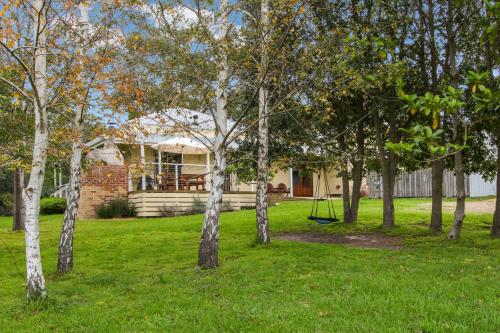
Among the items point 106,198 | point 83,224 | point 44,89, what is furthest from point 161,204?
point 44,89

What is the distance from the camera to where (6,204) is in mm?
26547

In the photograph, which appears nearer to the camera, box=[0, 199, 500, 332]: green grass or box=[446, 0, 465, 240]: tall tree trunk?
box=[0, 199, 500, 332]: green grass

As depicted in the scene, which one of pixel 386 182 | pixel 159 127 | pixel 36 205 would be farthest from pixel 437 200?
pixel 36 205

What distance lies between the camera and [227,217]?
1802cm

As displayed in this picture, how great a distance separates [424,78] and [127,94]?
24.8 feet

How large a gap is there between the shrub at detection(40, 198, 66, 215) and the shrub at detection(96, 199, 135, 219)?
4768 millimetres

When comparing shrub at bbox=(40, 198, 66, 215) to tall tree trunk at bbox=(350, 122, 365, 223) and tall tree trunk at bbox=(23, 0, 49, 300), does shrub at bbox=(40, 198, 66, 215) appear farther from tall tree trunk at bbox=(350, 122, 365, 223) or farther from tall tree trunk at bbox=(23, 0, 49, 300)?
tall tree trunk at bbox=(23, 0, 49, 300)

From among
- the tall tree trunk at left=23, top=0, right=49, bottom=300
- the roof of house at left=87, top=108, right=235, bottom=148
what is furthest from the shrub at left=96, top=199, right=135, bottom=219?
the tall tree trunk at left=23, top=0, right=49, bottom=300

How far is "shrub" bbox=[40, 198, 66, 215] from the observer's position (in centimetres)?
2467

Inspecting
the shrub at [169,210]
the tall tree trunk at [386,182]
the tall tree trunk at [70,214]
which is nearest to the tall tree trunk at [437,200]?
the tall tree trunk at [386,182]

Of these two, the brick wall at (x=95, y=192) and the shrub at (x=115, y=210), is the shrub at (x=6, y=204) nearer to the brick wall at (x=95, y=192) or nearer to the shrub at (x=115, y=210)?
the brick wall at (x=95, y=192)

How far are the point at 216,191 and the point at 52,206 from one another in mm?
18660

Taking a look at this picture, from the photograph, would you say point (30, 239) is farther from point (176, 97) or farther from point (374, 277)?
point (374, 277)

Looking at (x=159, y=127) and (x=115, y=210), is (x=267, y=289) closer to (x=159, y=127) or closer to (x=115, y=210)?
(x=159, y=127)
